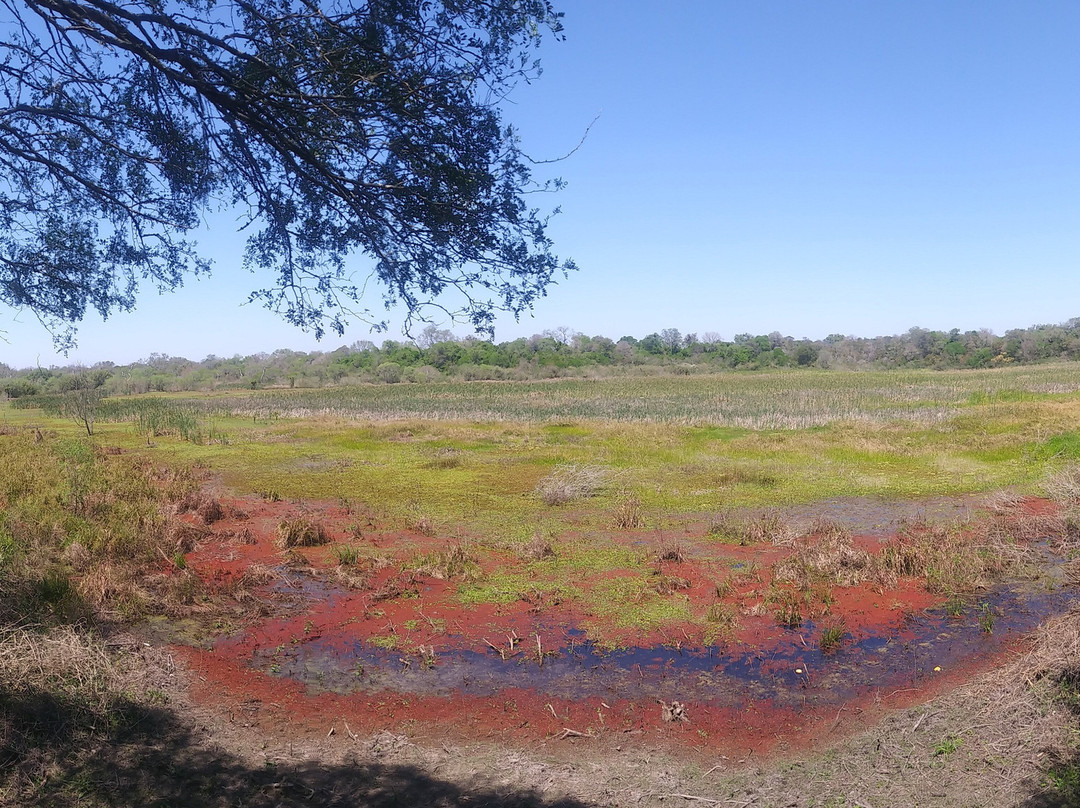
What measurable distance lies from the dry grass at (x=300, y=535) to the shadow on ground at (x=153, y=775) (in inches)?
250

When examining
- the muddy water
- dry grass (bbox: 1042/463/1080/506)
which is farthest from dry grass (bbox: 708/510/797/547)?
dry grass (bbox: 1042/463/1080/506)

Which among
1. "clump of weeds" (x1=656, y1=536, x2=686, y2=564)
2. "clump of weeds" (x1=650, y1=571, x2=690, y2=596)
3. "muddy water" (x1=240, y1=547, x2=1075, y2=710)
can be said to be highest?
"clump of weeds" (x1=656, y1=536, x2=686, y2=564)

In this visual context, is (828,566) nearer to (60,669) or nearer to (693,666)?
(693,666)

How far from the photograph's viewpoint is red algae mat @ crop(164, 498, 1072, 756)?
6676 mm

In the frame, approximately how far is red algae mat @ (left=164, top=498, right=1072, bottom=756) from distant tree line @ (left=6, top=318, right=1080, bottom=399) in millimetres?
50519

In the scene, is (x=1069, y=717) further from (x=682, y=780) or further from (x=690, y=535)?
(x=690, y=535)

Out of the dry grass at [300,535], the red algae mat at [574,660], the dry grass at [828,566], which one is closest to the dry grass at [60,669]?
the red algae mat at [574,660]

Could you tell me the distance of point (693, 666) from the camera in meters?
7.88

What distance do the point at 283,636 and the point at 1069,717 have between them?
314 inches

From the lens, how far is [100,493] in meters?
13.3

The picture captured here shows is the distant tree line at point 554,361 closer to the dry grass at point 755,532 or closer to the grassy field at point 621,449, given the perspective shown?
the grassy field at point 621,449

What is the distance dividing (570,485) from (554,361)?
74319mm

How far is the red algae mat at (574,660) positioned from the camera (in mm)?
6676

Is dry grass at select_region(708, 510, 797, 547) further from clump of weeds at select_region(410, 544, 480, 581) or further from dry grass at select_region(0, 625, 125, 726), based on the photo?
dry grass at select_region(0, 625, 125, 726)
